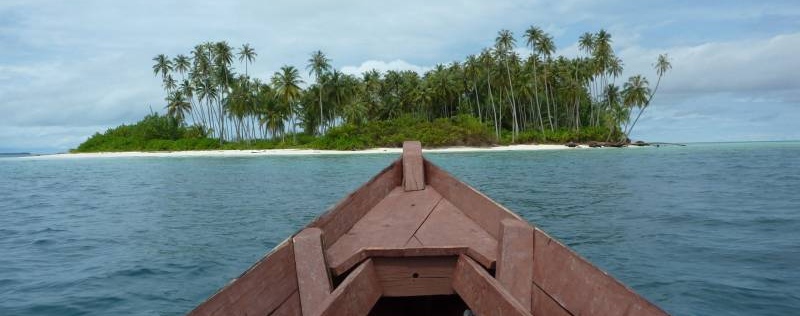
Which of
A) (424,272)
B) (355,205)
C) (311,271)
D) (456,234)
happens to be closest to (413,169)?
(355,205)

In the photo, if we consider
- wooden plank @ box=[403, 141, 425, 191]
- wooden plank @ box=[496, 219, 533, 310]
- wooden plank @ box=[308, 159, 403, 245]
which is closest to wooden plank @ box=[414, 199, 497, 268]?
wooden plank @ box=[496, 219, 533, 310]

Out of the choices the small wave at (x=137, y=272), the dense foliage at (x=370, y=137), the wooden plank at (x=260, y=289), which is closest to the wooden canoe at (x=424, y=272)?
the wooden plank at (x=260, y=289)

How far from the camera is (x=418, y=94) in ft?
246

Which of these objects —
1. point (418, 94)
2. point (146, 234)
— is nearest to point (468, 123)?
point (418, 94)

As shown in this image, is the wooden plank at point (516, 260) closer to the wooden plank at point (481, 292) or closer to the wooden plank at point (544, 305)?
the wooden plank at point (544, 305)

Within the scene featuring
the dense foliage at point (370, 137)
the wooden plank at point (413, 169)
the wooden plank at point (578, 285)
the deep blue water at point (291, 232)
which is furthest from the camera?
the dense foliage at point (370, 137)

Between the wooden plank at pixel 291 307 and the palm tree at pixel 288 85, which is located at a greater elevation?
the palm tree at pixel 288 85

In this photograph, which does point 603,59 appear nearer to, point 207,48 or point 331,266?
point 207,48

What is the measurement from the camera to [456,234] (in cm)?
406

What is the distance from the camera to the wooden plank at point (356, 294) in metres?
2.67

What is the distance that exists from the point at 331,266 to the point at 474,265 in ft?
3.09

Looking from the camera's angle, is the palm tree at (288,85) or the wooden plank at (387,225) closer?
the wooden plank at (387,225)

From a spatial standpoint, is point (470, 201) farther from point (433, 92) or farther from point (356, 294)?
point (433, 92)

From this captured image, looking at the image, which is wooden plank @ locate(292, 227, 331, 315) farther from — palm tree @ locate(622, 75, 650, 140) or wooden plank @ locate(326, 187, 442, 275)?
palm tree @ locate(622, 75, 650, 140)
